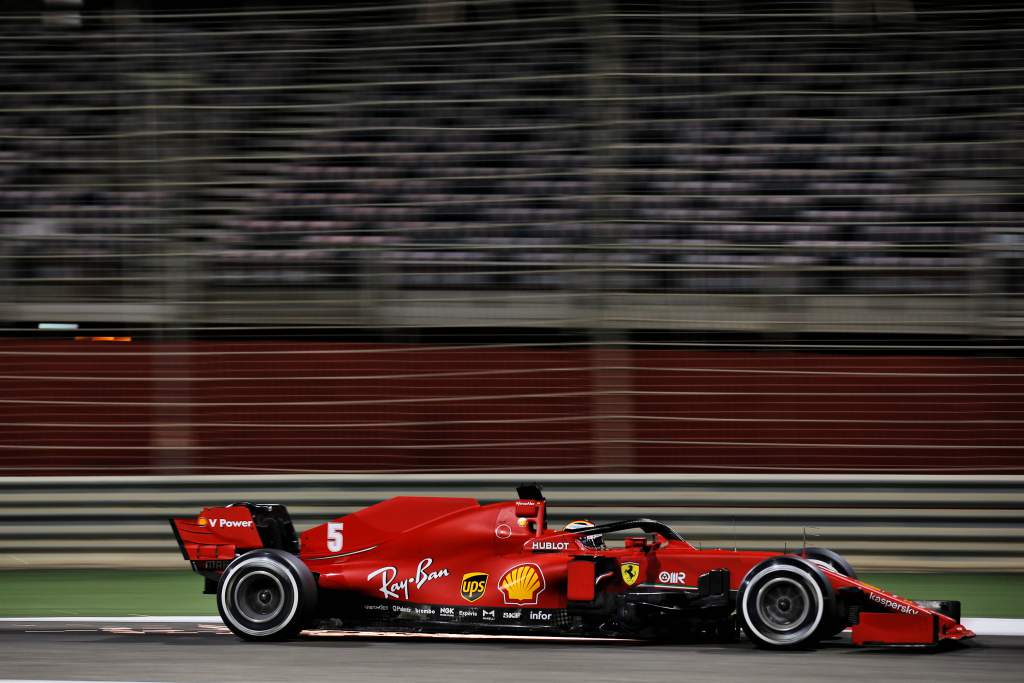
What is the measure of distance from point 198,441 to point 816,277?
4.92m

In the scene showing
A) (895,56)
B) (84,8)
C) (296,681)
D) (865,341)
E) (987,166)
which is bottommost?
(296,681)

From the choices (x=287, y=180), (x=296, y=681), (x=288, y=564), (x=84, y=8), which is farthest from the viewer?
(x=84, y=8)

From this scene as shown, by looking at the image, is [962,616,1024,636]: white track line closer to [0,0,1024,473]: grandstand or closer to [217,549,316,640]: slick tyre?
[0,0,1024,473]: grandstand

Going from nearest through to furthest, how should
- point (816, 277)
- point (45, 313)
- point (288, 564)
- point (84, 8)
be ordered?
point (288, 564), point (816, 277), point (45, 313), point (84, 8)

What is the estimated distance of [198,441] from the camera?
33.5 ft

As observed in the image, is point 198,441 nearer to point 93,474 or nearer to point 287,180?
point 93,474

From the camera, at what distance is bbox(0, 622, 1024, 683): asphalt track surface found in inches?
206

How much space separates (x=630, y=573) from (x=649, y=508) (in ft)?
8.56

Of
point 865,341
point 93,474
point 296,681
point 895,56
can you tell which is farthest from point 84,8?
point 296,681

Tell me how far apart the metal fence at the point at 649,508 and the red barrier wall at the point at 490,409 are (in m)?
0.79

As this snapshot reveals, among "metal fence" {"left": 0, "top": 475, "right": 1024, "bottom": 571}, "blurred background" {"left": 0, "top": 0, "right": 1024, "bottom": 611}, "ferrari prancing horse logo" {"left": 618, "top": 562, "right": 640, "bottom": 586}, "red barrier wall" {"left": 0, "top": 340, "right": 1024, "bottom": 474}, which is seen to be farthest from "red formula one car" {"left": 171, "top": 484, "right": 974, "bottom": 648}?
"red barrier wall" {"left": 0, "top": 340, "right": 1024, "bottom": 474}

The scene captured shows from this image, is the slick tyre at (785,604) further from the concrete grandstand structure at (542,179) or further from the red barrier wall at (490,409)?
the concrete grandstand structure at (542,179)

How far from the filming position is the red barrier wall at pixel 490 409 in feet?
31.0

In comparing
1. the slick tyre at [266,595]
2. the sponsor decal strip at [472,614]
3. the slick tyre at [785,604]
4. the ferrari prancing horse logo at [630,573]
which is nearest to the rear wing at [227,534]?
the slick tyre at [266,595]
